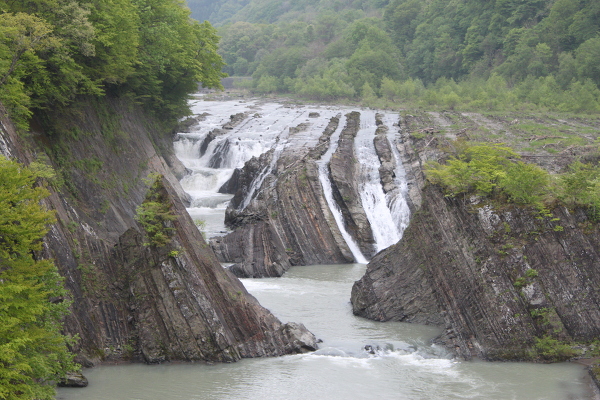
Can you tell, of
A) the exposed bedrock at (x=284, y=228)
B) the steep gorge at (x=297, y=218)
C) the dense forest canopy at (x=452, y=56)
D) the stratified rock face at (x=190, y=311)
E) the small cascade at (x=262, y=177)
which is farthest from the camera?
the dense forest canopy at (x=452, y=56)

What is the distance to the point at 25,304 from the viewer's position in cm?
1711

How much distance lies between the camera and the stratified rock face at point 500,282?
23812 mm

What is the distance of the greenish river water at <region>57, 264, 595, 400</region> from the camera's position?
68.1 feet

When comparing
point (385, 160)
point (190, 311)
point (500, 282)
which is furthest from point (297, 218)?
point (190, 311)

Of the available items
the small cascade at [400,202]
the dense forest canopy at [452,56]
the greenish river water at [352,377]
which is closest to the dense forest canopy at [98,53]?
the greenish river water at [352,377]

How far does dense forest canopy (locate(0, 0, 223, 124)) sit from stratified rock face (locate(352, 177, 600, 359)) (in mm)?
16533

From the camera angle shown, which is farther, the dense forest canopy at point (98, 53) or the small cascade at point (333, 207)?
the small cascade at point (333, 207)

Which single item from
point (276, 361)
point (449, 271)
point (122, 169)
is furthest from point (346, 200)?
point (276, 361)

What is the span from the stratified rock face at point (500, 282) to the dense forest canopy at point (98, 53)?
54.2 feet

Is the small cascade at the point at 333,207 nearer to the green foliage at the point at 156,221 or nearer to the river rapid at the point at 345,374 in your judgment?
the river rapid at the point at 345,374

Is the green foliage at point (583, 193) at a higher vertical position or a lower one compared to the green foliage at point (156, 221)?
higher

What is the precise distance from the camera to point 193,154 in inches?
2473

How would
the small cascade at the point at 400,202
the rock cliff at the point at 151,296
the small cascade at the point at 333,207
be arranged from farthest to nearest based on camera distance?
the small cascade at the point at 400,202
the small cascade at the point at 333,207
the rock cliff at the point at 151,296

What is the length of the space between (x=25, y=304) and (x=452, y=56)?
11770cm
